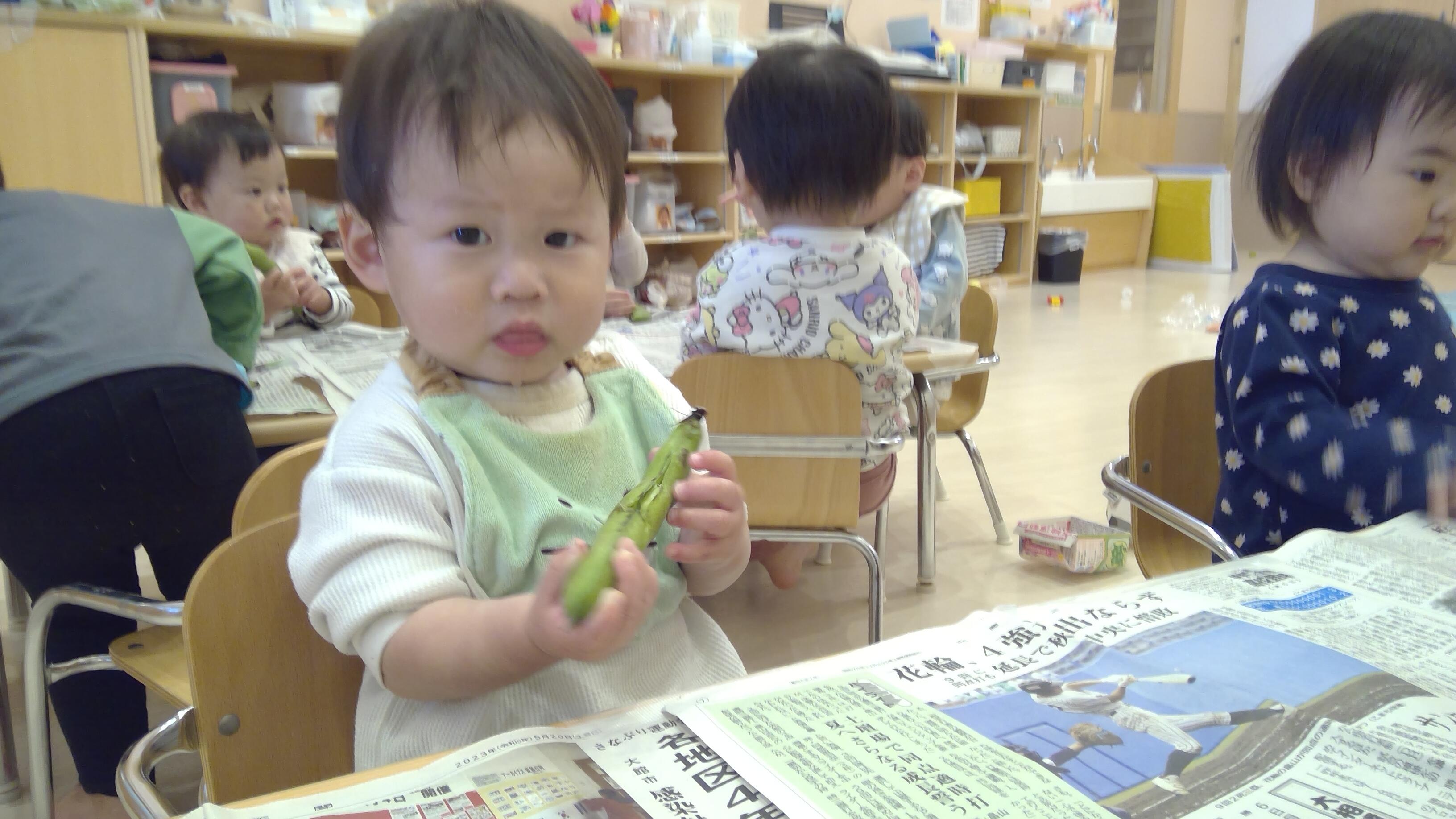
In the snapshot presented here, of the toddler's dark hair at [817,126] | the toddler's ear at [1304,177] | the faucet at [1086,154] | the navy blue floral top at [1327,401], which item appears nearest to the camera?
the navy blue floral top at [1327,401]

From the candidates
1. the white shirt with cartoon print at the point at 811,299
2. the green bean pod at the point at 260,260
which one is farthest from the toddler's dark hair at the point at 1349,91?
the green bean pod at the point at 260,260

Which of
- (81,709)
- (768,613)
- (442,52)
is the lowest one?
(768,613)

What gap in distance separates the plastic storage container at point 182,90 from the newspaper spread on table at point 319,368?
185 centimetres

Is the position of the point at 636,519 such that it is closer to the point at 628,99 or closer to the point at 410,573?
the point at 410,573

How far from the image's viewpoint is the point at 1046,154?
24.2ft

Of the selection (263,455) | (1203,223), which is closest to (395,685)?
(263,455)

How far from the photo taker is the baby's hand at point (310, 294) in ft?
6.16

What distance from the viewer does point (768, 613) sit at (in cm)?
203

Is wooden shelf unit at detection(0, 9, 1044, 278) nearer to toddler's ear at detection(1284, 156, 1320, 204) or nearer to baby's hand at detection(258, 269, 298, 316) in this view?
baby's hand at detection(258, 269, 298, 316)

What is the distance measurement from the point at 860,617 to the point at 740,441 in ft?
2.52

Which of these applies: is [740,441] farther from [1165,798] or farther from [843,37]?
[843,37]

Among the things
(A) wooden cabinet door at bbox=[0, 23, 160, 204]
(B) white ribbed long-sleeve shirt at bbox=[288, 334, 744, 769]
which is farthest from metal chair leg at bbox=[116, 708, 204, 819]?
(A) wooden cabinet door at bbox=[0, 23, 160, 204]

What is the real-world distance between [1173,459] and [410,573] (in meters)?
1.12

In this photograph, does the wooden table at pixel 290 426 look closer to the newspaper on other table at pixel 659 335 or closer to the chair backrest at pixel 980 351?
the newspaper on other table at pixel 659 335
